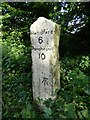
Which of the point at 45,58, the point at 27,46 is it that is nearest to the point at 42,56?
the point at 45,58

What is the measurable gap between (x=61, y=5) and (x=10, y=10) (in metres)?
1.39

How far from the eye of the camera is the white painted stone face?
3955mm

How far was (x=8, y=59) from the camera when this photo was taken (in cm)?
457

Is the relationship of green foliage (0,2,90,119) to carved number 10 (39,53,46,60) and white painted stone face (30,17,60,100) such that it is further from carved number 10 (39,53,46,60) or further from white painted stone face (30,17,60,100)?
carved number 10 (39,53,46,60)

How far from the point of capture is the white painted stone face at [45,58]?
3.96 m

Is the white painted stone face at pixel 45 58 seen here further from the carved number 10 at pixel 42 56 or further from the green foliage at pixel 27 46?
the green foliage at pixel 27 46

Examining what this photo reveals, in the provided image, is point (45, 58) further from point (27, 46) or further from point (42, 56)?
point (27, 46)

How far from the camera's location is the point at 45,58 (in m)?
4.03

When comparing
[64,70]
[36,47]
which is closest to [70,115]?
[36,47]

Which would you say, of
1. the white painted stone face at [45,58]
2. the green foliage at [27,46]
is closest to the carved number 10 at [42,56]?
the white painted stone face at [45,58]

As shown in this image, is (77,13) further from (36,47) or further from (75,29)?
(36,47)

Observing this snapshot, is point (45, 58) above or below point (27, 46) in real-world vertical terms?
above

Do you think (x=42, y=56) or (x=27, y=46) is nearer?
(x=42, y=56)

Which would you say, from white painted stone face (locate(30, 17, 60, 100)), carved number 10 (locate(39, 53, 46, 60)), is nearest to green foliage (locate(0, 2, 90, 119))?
white painted stone face (locate(30, 17, 60, 100))
